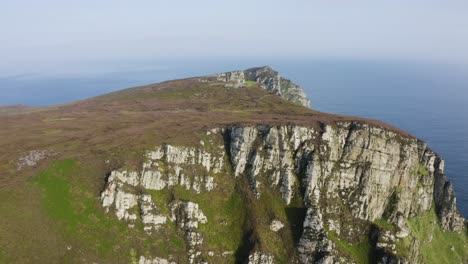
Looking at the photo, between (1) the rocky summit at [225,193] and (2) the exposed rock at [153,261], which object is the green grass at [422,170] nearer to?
(1) the rocky summit at [225,193]

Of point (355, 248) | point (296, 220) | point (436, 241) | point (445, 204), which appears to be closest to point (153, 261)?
point (296, 220)

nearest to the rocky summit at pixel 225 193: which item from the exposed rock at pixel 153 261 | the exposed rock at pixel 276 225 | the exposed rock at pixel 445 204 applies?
the exposed rock at pixel 153 261

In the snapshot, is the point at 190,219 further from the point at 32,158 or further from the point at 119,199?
the point at 32,158

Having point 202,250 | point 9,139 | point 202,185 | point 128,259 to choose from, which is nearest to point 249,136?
point 202,185

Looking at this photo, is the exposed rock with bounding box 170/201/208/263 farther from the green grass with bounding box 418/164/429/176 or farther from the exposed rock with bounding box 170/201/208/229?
the green grass with bounding box 418/164/429/176

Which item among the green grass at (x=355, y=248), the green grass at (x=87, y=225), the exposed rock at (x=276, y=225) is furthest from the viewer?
→ the exposed rock at (x=276, y=225)

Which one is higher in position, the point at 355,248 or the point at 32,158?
the point at 32,158
